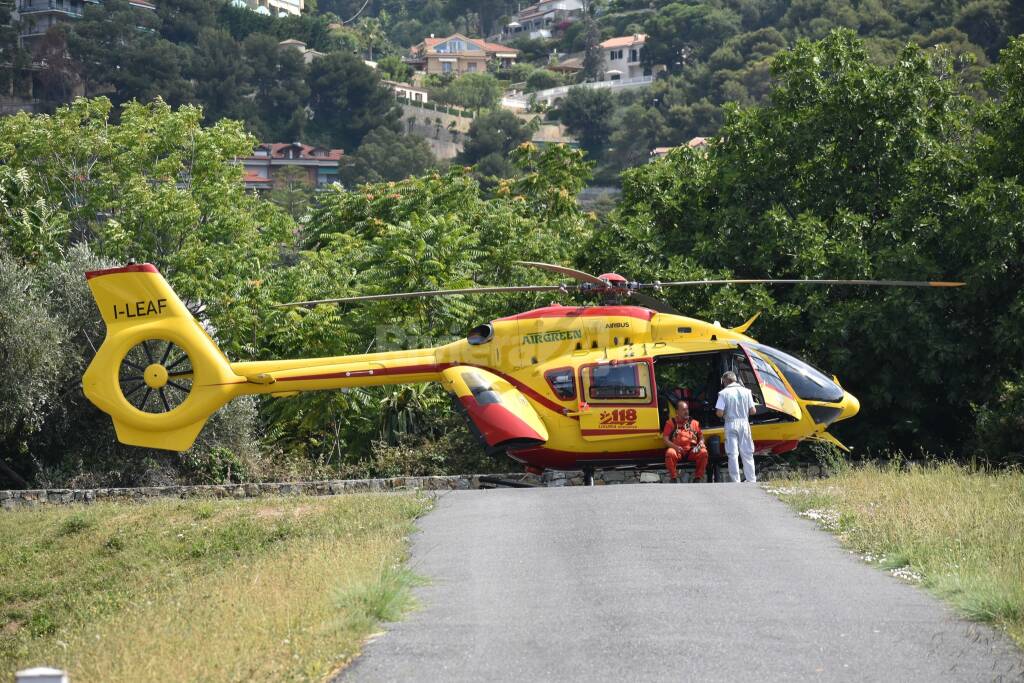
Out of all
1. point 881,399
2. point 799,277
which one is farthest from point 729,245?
point 881,399

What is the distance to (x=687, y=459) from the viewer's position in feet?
73.4

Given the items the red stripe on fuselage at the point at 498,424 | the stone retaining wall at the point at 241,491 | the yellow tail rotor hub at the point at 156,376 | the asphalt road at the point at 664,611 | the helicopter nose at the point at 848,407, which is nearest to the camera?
the asphalt road at the point at 664,611

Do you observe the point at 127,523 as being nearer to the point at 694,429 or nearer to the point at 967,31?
the point at 694,429

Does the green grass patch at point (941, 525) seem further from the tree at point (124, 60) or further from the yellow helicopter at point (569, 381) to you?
the tree at point (124, 60)

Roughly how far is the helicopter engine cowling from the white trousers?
9.65 feet

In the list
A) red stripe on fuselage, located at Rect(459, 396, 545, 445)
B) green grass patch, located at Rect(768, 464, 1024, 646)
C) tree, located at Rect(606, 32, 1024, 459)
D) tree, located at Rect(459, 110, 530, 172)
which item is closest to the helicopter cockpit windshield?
green grass patch, located at Rect(768, 464, 1024, 646)

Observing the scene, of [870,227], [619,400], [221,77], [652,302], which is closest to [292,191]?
[221,77]

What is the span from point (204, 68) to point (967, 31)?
98.9 meters

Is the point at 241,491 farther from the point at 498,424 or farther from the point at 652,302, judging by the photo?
the point at 652,302

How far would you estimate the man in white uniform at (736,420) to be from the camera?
21531mm

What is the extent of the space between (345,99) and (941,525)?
186m

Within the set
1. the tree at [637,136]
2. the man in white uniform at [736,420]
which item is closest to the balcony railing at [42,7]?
the tree at [637,136]

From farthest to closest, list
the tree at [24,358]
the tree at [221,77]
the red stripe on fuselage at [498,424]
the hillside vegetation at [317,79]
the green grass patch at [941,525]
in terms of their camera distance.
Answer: the tree at [221,77] < the hillside vegetation at [317,79] < the tree at [24,358] < the red stripe on fuselage at [498,424] < the green grass patch at [941,525]

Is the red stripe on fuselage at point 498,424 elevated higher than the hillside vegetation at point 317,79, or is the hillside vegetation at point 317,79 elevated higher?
the hillside vegetation at point 317,79
